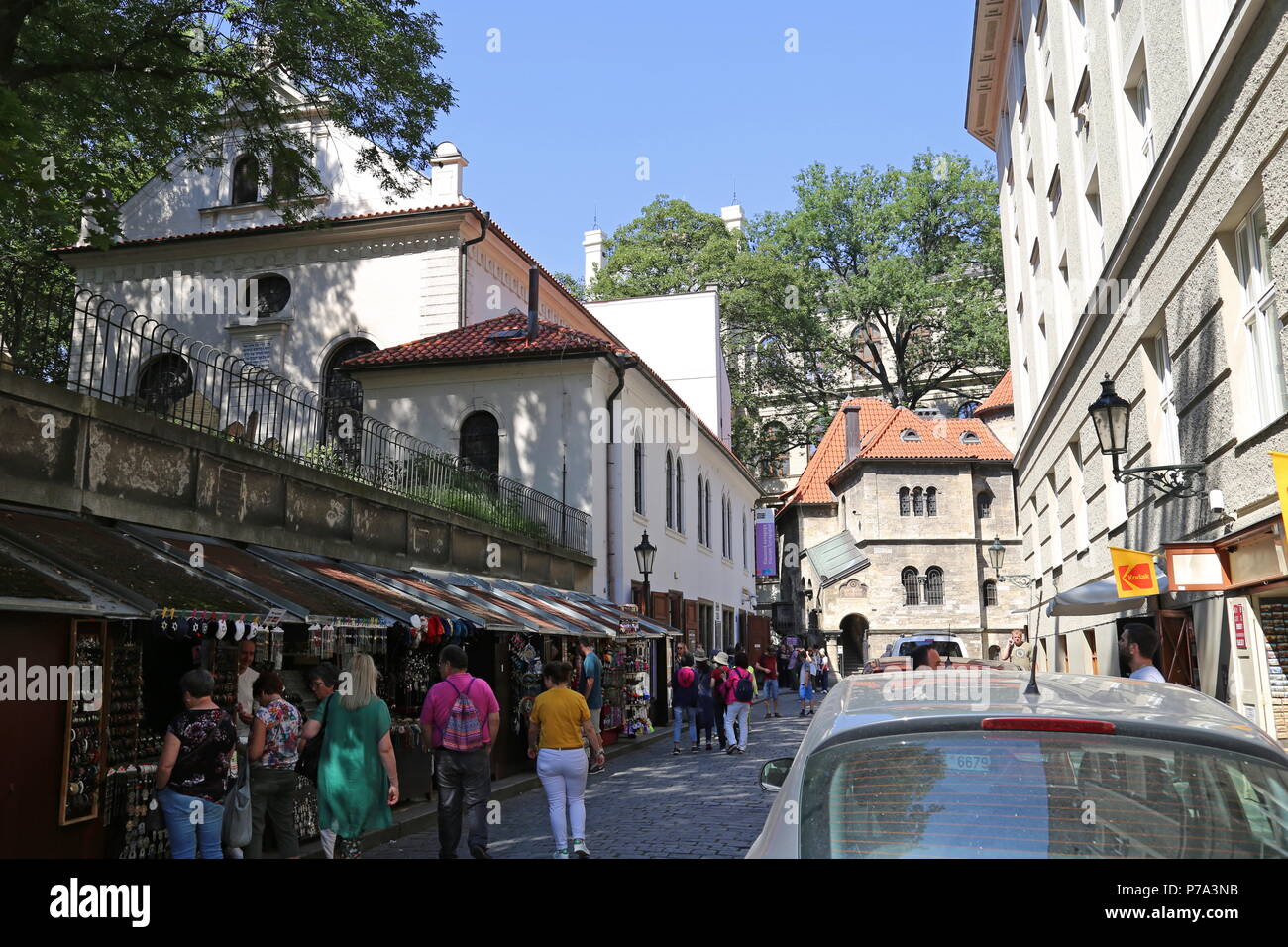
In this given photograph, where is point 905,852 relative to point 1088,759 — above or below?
below

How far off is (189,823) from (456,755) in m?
2.33

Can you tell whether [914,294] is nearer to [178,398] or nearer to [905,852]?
[178,398]

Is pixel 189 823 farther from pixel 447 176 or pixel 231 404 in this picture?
pixel 447 176

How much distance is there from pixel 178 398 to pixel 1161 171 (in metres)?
11.1

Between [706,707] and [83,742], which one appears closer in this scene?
[83,742]

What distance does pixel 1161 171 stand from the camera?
11.6 m

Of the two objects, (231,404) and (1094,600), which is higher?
(231,404)

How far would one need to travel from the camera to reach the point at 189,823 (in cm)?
658

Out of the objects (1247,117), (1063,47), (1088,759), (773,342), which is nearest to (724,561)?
(773,342)

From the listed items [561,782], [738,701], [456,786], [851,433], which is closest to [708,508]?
[738,701]

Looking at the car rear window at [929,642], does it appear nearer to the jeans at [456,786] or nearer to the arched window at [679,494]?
the arched window at [679,494]

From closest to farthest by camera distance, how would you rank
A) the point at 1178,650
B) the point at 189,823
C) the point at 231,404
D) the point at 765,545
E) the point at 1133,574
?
the point at 189,823 → the point at 1133,574 → the point at 1178,650 → the point at 231,404 → the point at 765,545

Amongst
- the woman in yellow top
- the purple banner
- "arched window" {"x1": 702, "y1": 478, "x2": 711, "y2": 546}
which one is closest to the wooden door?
the woman in yellow top

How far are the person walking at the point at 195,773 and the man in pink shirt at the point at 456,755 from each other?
1.93 m
